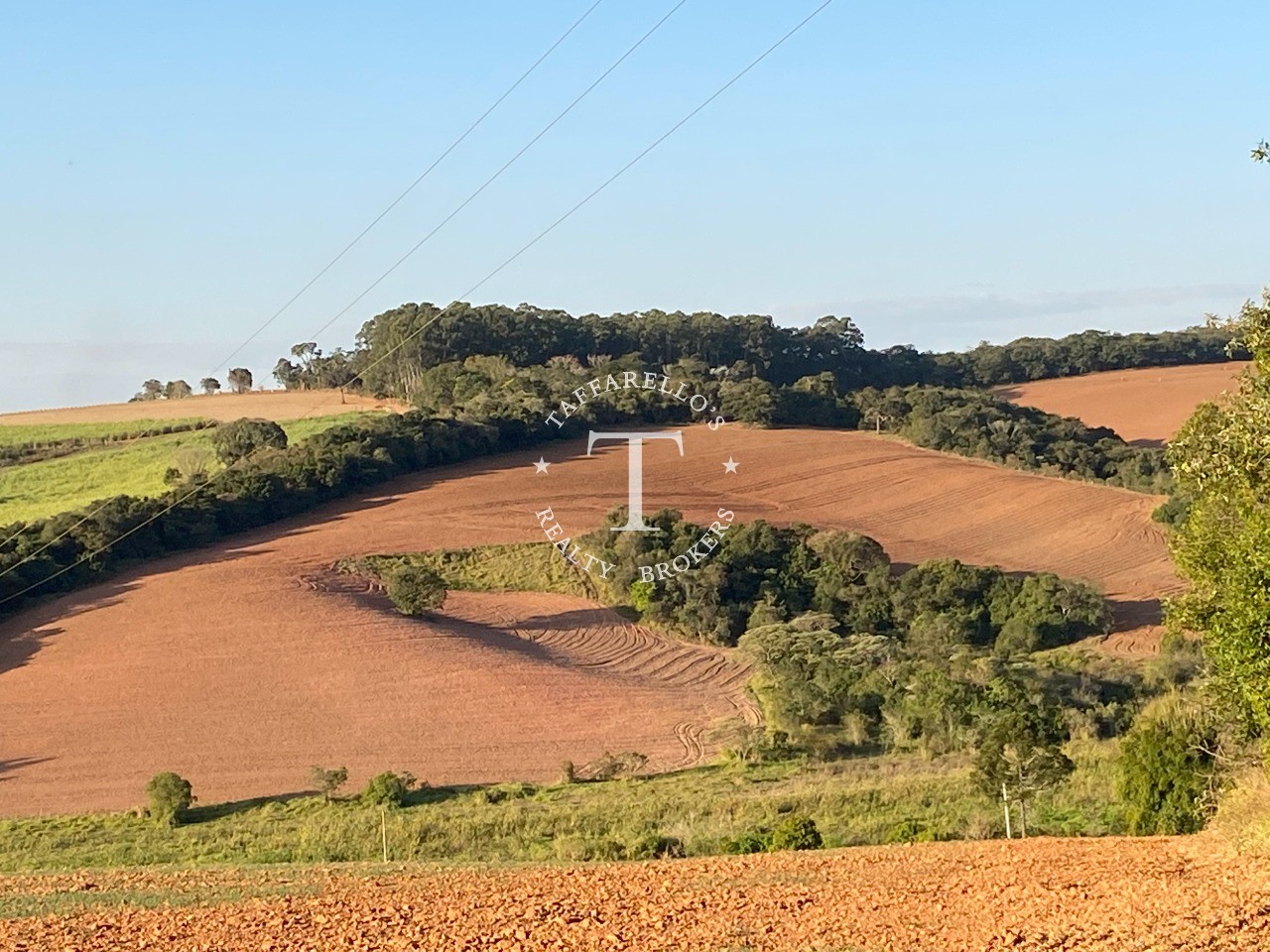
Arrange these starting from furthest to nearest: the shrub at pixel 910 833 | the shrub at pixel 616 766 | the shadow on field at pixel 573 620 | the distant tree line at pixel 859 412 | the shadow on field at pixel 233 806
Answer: the distant tree line at pixel 859 412 → the shadow on field at pixel 573 620 → the shrub at pixel 616 766 → the shadow on field at pixel 233 806 → the shrub at pixel 910 833

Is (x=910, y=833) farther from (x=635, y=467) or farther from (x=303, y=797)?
(x=635, y=467)

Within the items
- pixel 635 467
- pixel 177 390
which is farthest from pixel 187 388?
pixel 635 467

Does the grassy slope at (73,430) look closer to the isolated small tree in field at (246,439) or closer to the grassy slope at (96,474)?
the grassy slope at (96,474)

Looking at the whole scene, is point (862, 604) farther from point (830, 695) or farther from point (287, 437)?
point (287, 437)

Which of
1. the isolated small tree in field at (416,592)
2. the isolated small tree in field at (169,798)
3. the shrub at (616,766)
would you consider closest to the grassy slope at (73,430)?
the isolated small tree in field at (416,592)

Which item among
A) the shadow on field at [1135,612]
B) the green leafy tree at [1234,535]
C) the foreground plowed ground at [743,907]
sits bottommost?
the shadow on field at [1135,612]

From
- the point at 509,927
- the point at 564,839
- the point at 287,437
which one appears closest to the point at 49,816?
the point at 564,839

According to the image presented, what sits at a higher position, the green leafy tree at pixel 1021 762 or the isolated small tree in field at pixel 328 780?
the green leafy tree at pixel 1021 762
